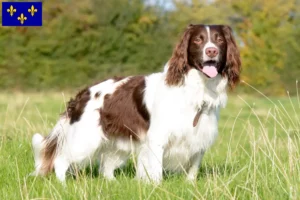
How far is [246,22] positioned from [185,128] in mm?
32193

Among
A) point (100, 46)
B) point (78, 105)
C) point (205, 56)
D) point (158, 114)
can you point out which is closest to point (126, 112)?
point (158, 114)

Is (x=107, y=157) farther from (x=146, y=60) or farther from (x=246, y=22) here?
(x=246, y=22)

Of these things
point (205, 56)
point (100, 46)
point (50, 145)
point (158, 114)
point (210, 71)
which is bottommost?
point (100, 46)

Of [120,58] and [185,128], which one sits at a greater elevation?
[185,128]

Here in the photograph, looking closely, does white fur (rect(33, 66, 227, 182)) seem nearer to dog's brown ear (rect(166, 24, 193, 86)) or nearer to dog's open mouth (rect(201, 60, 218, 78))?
dog's brown ear (rect(166, 24, 193, 86))

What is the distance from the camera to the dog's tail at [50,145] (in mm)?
6664

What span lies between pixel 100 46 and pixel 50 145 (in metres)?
25.6

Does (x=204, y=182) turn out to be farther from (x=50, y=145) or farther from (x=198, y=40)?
(x=50, y=145)

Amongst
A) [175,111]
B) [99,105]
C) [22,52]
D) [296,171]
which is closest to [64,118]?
[99,105]

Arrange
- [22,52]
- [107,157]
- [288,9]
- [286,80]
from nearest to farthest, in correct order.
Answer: [107,157], [22,52], [286,80], [288,9]

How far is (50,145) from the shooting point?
6.84m

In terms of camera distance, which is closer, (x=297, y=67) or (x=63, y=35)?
(x=63, y=35)

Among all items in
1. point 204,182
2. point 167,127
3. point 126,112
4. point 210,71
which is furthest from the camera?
point 126,112

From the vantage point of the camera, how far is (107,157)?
6.89 m
